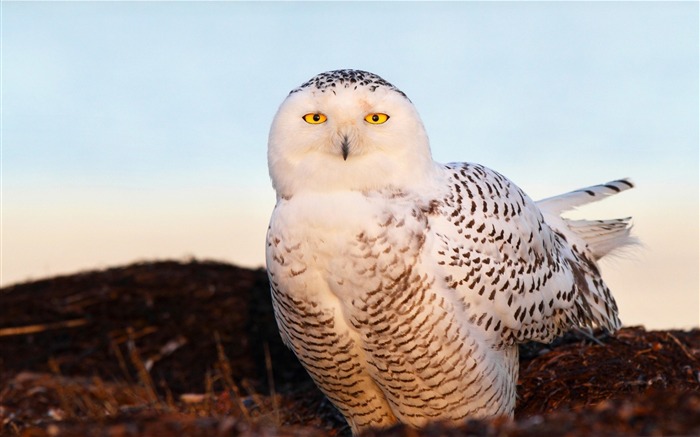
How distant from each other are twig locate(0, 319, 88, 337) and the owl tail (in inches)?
239

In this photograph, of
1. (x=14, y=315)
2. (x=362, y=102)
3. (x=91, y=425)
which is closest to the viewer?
(x=91, y=425)

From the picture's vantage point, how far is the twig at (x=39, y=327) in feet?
36.3

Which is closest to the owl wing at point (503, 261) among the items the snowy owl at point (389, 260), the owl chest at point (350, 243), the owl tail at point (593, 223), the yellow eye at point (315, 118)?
the snowy owl at point (389, 260)

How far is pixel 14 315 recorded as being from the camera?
37.9ft

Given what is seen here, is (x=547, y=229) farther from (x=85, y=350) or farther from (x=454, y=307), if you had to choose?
(x=85, y=350)

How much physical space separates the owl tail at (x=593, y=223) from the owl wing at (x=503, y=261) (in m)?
0.32

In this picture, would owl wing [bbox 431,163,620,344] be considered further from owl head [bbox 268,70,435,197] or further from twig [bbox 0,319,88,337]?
twig [bbox 0,319,88,337]

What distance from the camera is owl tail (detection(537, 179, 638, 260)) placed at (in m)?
7.12

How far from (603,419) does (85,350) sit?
780 centimetres

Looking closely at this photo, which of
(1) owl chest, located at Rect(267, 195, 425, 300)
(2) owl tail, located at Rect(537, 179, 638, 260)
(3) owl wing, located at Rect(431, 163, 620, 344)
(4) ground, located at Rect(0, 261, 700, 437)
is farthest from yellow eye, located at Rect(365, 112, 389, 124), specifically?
(2) owl tail, located at Rect(537, 179, 638, 260)

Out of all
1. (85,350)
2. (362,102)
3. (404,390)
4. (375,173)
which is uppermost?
(362,102)

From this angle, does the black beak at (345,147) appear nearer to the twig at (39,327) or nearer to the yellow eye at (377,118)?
the yellow eye at (377,118)

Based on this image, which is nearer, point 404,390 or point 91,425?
point 91,425

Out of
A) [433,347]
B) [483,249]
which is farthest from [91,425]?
[483,249]
